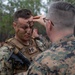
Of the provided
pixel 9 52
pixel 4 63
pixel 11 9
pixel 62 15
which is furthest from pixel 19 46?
pixel 11 9

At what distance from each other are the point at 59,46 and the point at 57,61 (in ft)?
0.44

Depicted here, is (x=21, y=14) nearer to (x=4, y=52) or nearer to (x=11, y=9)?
(x=4, y=52)

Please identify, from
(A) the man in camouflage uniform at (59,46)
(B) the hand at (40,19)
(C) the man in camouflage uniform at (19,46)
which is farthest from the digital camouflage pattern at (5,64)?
(A) the man in camouflage uniform at (59,46)

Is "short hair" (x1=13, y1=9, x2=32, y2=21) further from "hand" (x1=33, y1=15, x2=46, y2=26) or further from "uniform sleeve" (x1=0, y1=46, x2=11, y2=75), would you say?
"uniform sleeve" (x1=0, y1=46, x2=11, y2=75)

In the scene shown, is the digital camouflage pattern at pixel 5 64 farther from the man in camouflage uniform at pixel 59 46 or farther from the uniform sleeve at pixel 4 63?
the man in camouflage uniform at pixel 59 46

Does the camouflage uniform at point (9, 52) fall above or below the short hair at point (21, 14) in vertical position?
below

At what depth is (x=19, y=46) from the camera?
125 inches

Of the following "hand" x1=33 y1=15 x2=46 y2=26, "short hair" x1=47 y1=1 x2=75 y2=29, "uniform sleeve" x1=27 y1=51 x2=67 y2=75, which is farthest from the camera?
"hand" x1=33 y1=15 x2=46 y2=26

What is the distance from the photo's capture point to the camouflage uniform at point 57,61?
1868mm

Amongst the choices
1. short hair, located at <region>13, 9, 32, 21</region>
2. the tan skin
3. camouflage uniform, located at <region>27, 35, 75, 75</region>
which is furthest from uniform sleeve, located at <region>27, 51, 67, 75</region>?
short hair, located at <region>13, 9, 32, 21</region>

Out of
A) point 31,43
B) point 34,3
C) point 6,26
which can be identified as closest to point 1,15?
point 6,26

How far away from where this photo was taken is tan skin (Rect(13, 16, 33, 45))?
3.25m

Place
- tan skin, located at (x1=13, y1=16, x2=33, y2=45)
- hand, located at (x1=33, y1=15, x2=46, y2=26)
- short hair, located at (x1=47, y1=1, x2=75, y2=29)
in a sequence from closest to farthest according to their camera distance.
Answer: short hair, located at (x1=47, y1=1, x2=75, y2=29), hand, located at (x1=33, y1=15, x2=46, y2=26), tan skin, located at (x1=13, y1=16, x2=33, y2=45)

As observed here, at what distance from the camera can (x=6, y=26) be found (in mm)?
26703
